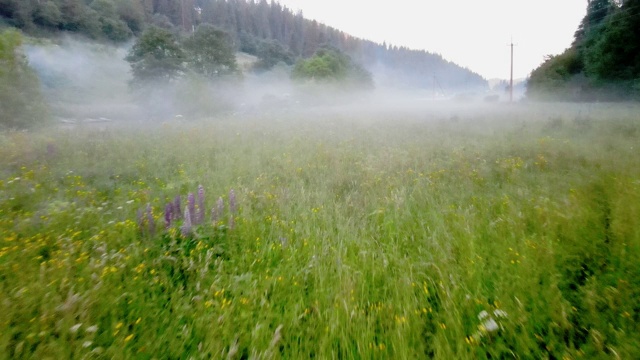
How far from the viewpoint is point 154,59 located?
1296 inches

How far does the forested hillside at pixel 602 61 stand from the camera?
25.0 m

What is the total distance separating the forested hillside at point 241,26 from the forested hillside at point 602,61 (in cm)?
4337

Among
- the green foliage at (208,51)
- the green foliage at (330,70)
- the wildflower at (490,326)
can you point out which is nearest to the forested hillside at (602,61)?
the wildflower at (490,326)

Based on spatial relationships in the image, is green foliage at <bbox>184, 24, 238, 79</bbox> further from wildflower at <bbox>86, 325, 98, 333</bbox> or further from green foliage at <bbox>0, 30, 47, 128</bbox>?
wildflower at <bbox>86, 325, 98, 333</bbox>

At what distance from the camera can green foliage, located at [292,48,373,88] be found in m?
55.0

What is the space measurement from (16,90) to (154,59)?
1950 cm

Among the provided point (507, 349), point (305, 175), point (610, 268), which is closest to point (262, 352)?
point (507, 349)

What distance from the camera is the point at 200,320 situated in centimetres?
210

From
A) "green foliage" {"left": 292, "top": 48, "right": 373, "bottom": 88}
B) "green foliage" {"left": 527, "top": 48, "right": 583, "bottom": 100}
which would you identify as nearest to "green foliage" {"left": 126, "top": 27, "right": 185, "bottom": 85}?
"green foliage" {"left": 292, "top": 48, "right": 373, "bottom": 88}

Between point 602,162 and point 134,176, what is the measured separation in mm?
9271

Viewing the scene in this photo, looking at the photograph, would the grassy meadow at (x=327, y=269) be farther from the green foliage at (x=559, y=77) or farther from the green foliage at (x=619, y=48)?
the green foliage at (x=559, y=77)

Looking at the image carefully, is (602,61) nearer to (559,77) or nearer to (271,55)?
(559,77)

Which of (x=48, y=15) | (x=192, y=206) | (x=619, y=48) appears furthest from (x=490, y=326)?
(x=48, y=15)

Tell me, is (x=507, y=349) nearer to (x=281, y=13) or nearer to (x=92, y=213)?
(x=92, y=213)
